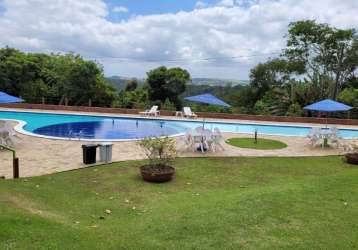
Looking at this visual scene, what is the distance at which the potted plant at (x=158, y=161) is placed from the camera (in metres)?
8.37

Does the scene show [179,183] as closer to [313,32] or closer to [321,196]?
[321,196]

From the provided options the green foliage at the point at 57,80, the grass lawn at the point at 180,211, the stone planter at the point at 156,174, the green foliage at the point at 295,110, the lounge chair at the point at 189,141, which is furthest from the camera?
the green foliage at the point at 57,80

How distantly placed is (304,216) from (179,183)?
3.41 metres

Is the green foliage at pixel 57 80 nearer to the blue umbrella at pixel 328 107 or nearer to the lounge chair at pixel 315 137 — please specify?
the blue umbrella at pixel 328 107

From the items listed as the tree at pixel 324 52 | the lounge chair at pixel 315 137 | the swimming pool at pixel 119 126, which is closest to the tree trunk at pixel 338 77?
the tree at pixel 324 52

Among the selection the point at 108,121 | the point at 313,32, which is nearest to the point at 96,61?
the point at 108,121

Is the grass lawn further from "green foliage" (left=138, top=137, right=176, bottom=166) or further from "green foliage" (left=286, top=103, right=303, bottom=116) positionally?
"green foliage" (left=286, top=103, right=303, bottom=116)

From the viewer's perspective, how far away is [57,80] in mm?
26781

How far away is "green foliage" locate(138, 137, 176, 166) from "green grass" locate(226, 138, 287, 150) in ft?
17.0

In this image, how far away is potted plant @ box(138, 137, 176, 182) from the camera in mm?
8367

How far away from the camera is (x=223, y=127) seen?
21.1 m

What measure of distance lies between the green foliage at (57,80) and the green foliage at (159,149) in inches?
708

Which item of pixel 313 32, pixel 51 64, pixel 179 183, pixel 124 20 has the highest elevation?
pixel 124 20

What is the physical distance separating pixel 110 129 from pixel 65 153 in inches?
320
